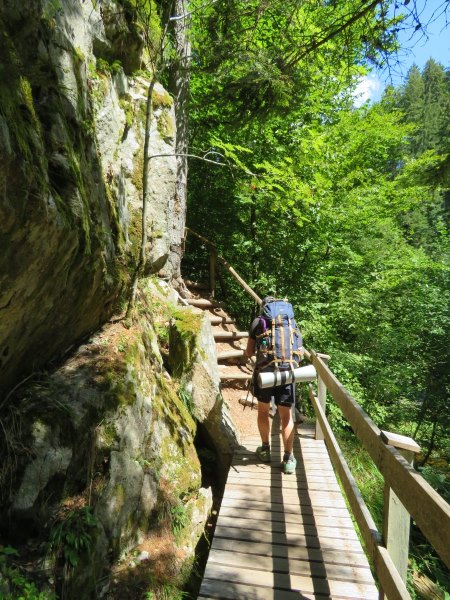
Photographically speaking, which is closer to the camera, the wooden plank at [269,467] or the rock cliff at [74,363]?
the rock cliff at [74,363]

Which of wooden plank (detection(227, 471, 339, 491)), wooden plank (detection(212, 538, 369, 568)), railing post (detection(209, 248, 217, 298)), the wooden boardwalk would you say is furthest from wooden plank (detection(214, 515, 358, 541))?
railing post (detection(209, 248, 217, 298))

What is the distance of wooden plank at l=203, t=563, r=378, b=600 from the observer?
272 centimetres

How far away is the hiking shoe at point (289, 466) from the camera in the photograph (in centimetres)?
439

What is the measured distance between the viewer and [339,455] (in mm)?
3404

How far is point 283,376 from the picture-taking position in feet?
13.6

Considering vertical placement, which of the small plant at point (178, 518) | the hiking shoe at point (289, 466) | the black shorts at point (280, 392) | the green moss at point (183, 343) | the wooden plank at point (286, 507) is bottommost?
the small plant at point (178, 518)

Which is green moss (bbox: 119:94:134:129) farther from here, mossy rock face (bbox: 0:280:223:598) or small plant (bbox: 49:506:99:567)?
small plant (bbox: 49:506:99:567)

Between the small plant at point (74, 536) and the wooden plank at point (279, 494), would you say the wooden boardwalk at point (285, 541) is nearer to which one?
the wooden plank at point (279, 494)

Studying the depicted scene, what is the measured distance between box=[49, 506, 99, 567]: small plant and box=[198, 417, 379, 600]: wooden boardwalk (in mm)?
965

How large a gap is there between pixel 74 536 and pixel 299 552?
1859 millimetres

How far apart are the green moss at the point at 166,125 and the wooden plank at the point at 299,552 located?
6300 mm

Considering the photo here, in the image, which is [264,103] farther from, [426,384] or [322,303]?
[426,384]

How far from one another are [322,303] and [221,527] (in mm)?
5789

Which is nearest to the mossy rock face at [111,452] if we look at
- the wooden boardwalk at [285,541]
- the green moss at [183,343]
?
the green moss at [183,343]
